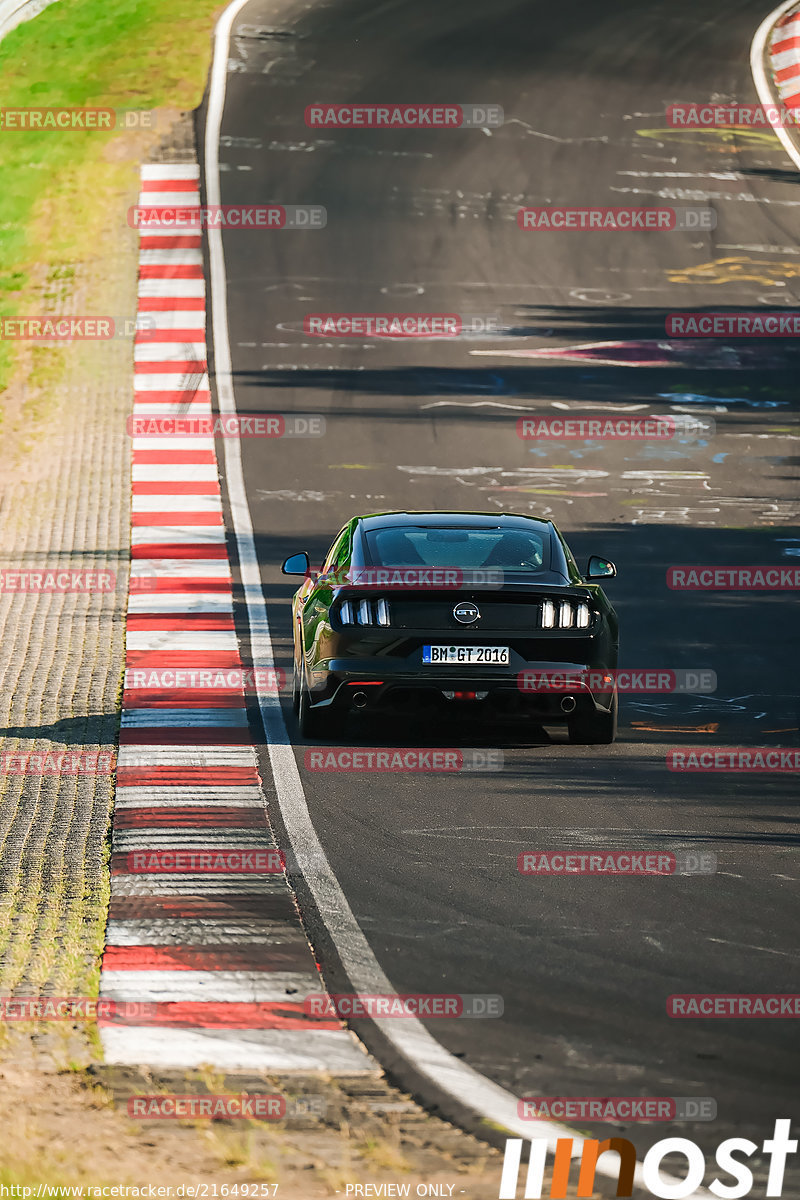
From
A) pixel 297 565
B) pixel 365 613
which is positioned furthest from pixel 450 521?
pixel 365 613

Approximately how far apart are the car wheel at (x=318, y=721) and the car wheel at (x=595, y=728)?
1543 millimetres

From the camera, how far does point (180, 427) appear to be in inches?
850

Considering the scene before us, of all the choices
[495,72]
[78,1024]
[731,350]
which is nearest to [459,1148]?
[78,1024]

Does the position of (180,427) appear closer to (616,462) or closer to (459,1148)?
(616,462)

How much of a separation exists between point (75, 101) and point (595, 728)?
85.2ft

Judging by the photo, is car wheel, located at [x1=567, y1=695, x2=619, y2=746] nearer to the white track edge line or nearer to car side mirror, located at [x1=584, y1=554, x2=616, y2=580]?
car side mirror, located at [x1=584, y1=554, x2=616, y2=580]

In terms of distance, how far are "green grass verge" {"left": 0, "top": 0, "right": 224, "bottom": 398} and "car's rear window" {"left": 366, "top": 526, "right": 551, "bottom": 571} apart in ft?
45.9

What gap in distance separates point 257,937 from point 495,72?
30.6 m

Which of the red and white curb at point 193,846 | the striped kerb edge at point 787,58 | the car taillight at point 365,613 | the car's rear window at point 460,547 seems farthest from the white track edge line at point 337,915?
the striped kerb edge at point 787,58

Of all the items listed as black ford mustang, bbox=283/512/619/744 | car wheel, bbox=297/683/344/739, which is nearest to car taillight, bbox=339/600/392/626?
black ford mustang, bbox=283/512/619/744

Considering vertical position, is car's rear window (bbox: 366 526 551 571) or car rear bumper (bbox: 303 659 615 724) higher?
car's rear window (bbox: 366 526 551 571)

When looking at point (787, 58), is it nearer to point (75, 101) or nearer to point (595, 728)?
point (75, 101)

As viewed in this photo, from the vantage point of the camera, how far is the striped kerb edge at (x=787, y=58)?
3503 centimetres

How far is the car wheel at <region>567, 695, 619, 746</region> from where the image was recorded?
10.7m
